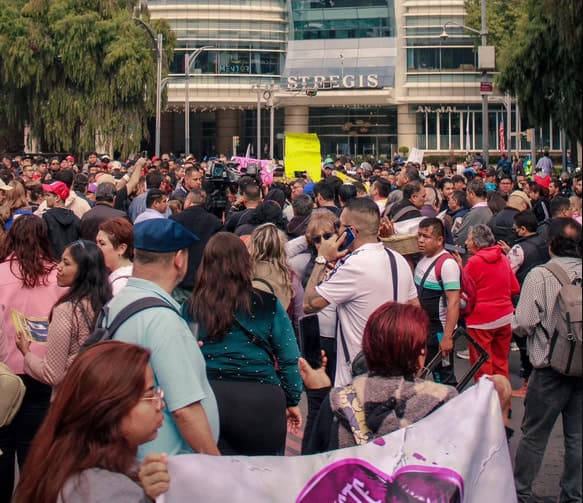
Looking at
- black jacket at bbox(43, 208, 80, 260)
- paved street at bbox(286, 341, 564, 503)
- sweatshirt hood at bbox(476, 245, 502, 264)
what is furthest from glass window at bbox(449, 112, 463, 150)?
sweatshirt hood at bbox(476, 245, 502, 264)

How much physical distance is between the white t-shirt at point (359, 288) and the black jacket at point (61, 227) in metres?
4.77

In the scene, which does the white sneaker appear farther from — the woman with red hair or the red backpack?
the woman with red hair

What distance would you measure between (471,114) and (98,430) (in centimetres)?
6794

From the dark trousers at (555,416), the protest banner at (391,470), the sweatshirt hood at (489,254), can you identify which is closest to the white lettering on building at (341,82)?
the sweatshirt hood at (489,254)

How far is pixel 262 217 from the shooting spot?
31.5 feet

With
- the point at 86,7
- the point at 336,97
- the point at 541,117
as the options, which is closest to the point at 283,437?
the point at 541,117

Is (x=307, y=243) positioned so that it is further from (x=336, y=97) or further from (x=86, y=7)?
(x=336, y=97)

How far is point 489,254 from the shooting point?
9.07m

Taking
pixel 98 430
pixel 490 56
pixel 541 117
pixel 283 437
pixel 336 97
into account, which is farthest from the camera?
pixel 336 97

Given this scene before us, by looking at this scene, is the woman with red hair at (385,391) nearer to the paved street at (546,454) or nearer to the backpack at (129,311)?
the backpack at (129,311)

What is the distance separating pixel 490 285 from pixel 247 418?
14.9 feet

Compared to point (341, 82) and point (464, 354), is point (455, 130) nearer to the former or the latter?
point (341, 82)

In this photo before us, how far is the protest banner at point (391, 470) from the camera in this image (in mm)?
3465

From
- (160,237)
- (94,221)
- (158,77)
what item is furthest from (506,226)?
(158,77)
